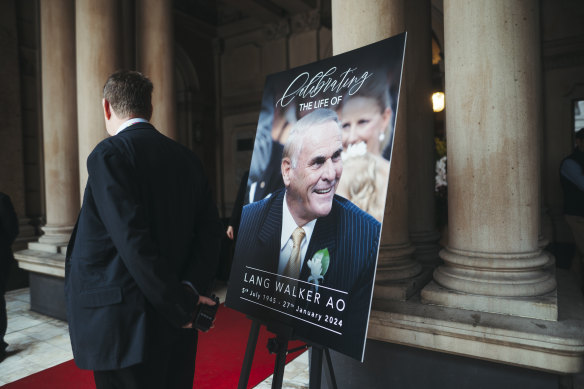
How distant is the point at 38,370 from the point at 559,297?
4.31m

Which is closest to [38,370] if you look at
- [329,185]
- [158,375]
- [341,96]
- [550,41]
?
[158,375]

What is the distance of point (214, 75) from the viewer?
1120cm

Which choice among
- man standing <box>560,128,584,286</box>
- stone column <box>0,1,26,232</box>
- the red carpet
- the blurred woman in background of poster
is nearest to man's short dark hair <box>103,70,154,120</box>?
the blurred woman in background of poster

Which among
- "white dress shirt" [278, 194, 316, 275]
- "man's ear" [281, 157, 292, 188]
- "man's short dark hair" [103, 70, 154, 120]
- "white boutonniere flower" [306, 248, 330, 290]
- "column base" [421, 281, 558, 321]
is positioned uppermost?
"man's short dark hair" [103, 70, 154, 120]

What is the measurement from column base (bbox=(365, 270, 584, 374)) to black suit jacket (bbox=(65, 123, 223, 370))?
4.33ft

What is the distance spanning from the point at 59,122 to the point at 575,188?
6.76 metres

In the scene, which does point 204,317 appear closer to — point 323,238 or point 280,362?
point 280,362

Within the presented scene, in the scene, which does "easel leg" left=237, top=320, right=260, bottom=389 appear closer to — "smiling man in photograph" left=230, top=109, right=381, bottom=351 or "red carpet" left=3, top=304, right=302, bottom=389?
"smiling man in photograph" left=230, top=109, right=381, bottom=351

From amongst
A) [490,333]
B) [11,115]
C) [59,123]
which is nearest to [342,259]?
[490,333]

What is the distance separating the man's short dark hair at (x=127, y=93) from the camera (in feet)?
5.98

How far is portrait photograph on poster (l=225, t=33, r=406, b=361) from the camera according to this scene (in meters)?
1.77

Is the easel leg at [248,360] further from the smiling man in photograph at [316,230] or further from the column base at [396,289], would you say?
the column base at [396,289]

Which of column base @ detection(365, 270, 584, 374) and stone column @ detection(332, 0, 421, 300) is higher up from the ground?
stone column @ detection(332, 0, 421, 300)

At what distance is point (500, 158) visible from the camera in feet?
7.68
